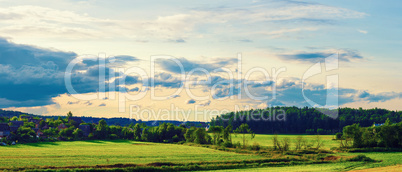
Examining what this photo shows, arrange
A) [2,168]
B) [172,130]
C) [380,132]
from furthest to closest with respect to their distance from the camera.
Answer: [172,130] → [380,132] → [2,168]

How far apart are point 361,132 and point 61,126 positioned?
12281 centimetres

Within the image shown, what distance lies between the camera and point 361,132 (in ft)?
324

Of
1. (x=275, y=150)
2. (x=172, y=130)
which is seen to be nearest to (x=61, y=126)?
(x=172, y=130)

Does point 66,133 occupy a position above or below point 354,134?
below

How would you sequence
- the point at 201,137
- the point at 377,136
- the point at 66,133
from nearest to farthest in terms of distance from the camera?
the point at 377,136 → the point at 201,137 → the point at 66,133

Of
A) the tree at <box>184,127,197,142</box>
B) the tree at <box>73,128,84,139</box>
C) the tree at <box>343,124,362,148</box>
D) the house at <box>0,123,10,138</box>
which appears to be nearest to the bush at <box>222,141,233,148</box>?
the tree at <box>184,127,197,142</box>

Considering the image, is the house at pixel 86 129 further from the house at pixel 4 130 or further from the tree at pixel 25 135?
the house at pixel 4 130

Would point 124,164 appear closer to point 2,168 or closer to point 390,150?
point 2,168

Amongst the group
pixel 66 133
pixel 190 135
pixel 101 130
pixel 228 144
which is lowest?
pixel 228 144

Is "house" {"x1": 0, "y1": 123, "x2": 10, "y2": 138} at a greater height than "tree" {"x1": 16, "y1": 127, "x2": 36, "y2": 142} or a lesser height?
greater

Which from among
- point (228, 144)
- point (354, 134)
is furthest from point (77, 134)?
point (354, 134)

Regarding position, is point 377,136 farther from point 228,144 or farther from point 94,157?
point 94,157

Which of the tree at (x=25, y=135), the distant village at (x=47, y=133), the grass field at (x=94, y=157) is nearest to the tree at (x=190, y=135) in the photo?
the distant village at (x=47, y=133)

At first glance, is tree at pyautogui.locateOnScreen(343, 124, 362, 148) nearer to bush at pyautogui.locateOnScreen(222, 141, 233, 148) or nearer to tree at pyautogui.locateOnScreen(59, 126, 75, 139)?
bush at pyautogui.locateOnScreen(222, 141, 233, 148)
